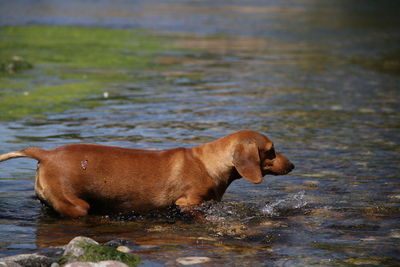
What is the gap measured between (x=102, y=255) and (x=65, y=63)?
40.5ft

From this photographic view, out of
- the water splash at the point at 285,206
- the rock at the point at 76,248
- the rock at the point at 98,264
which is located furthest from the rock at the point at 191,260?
the water splash at the point at 285,206

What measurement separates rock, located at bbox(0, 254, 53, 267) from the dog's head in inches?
92.9

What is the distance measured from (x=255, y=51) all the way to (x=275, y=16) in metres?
13.1

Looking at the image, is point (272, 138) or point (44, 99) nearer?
point (272, 138)

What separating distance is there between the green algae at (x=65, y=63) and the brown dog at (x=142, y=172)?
485 centimetres

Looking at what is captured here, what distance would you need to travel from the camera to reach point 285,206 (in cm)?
752

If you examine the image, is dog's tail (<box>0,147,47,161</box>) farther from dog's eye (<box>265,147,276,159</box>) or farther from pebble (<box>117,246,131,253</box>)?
dog's eye (<box>265,147,276,159</box>)

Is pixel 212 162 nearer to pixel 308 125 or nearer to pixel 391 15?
pixel 308 125

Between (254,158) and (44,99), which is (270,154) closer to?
(254,158)

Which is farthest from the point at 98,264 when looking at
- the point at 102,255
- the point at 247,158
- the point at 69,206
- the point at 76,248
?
the point at 247,158

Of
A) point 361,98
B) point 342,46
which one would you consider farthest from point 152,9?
point 361,98

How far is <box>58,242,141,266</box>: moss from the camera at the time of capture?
546 cm

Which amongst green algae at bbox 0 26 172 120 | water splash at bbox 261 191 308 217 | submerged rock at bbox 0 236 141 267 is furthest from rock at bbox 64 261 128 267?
green algae at bbox 0 26 172 120

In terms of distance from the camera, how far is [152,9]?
3594 cm
